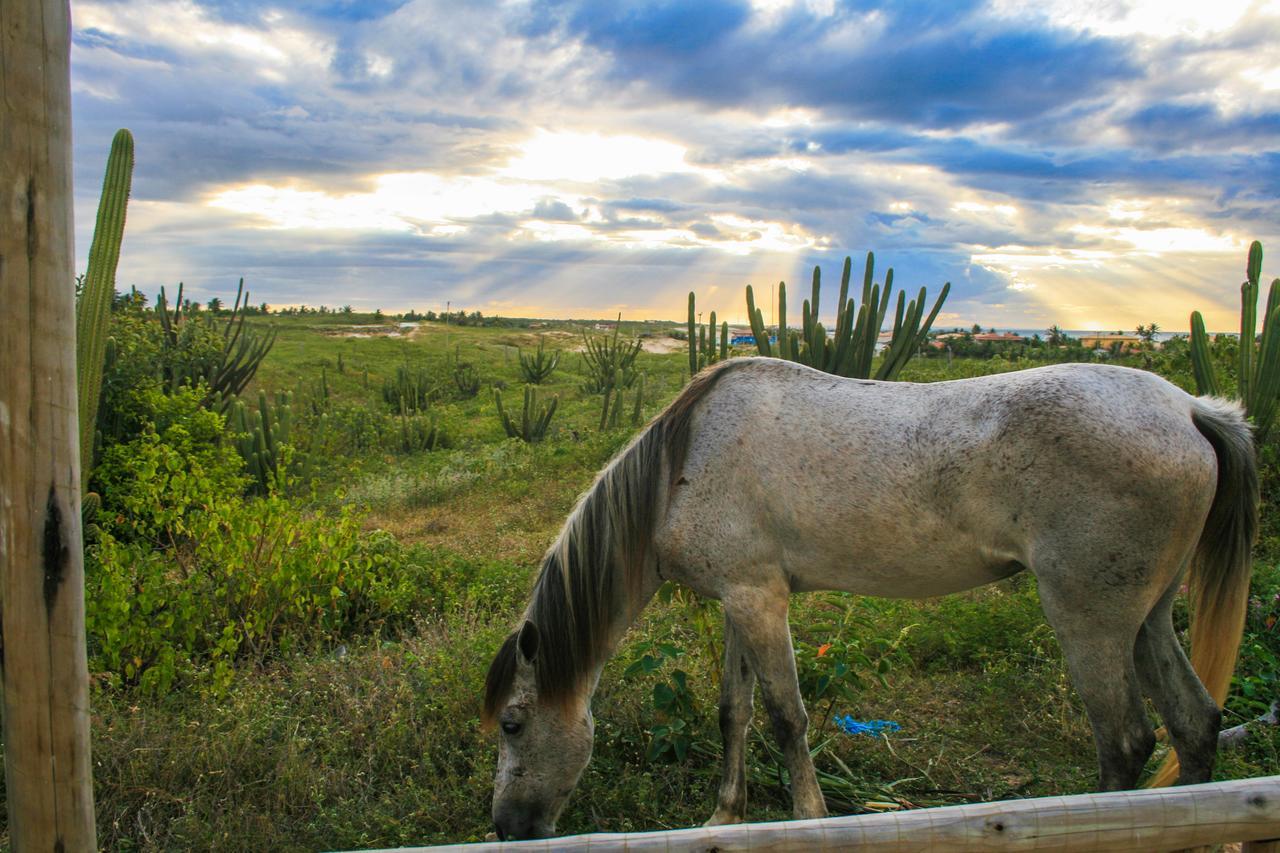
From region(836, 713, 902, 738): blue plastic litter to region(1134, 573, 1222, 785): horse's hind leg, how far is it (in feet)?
4.31

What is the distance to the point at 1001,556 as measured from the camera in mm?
2857

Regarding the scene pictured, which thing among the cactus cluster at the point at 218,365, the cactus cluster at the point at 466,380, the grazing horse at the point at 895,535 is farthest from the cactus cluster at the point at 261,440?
the cactus cluster at the point at 466,380

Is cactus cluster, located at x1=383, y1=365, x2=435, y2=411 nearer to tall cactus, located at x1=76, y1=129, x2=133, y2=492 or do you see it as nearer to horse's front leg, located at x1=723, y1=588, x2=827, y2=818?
tall cactus, located at x1=76, y1=129, x2=133, y2=492

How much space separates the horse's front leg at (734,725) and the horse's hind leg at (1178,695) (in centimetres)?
142

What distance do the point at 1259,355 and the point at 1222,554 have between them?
569cm

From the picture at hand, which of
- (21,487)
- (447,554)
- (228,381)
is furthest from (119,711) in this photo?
(228,381)

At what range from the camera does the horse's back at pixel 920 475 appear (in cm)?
267

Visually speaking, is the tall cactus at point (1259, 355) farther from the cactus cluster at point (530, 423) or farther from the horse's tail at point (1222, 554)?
the cactus cluster at point (530, 423)

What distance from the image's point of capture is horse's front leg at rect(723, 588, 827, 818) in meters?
3.04

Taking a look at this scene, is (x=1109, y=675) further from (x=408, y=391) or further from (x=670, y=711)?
(x=408, y=391)

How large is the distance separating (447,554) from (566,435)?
7.95 m

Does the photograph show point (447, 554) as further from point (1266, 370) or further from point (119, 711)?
point (1266, 370)

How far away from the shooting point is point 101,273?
5004 mm

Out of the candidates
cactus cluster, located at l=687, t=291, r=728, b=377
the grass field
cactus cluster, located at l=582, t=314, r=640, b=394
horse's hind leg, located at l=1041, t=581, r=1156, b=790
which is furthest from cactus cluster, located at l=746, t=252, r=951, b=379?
cactus cluster, located at l=582, t=314, r=640, b=394
